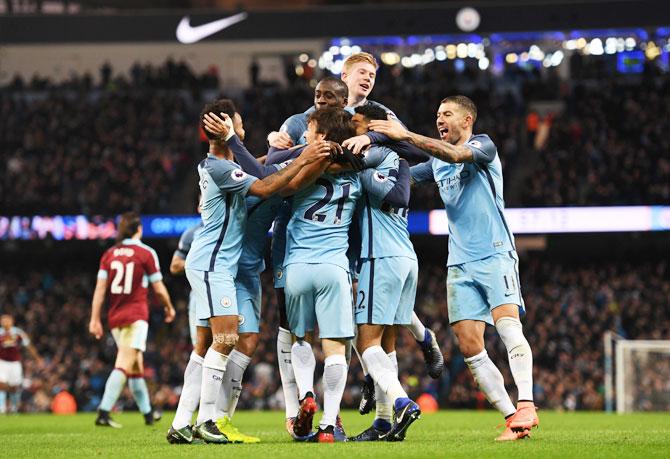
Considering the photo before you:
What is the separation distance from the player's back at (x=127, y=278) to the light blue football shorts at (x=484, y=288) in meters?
5.54

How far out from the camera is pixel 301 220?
8367 millimetres

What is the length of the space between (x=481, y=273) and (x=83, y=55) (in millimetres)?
33176

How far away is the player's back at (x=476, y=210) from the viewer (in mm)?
8820

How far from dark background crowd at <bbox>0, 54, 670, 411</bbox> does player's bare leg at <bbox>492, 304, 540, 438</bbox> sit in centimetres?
1473

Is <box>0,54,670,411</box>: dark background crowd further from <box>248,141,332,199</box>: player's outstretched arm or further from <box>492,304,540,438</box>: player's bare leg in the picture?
<box>248,141,332,199</box>: player's outstretched arm

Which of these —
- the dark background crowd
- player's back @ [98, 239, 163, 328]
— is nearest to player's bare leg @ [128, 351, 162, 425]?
player's back @ [98, 239, 163, 328]

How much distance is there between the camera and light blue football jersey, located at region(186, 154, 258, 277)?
838cm

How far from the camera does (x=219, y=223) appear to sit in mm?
8523

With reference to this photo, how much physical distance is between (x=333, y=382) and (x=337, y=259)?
37.6 inches

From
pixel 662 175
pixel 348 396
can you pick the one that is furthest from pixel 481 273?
pixel 662 175

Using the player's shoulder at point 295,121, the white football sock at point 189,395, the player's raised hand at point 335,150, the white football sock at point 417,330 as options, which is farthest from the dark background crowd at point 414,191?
the player's raised hand at point 335,150

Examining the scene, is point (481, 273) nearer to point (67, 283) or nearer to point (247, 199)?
point (247, 199)

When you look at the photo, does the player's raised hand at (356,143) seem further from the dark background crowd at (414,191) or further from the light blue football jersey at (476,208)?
the dark background crowd at (414,191)

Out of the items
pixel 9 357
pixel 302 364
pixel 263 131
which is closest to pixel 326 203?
pixel 302 364
